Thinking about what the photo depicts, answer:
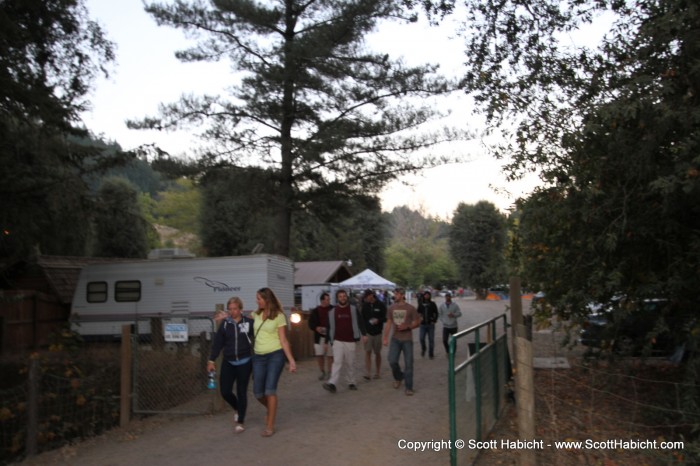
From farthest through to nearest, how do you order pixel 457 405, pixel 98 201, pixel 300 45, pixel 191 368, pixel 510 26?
pixel 300 45 < pixel 98 201 < pixel 510 26 < pixel 191 368 < pixel 457 405

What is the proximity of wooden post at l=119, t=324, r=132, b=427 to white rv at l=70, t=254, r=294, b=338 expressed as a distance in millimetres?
7729

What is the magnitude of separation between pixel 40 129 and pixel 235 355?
6.86 m

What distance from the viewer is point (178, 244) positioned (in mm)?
60562

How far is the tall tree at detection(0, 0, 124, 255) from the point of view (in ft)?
35.3

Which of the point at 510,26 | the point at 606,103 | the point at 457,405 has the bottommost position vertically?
the point at 457,405

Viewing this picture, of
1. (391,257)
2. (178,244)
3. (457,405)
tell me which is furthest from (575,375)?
(391,257)

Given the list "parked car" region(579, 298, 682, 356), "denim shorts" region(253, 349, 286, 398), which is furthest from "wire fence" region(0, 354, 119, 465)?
"parked car" region(579, 298, 682, 356)

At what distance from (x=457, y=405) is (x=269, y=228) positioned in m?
19.3

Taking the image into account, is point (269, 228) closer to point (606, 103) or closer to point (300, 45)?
point (300, 45)

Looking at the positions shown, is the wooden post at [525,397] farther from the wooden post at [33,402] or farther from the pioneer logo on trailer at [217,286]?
the pioneer logo on trailer at [217,286]

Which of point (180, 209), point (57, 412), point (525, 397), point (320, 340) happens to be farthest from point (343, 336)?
point (180, 209)

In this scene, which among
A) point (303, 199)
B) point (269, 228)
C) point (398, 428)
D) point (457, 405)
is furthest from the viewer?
point (269, 228)

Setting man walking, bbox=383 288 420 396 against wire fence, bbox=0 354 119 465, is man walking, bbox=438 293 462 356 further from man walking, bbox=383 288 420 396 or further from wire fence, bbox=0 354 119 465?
wire fence, bbox=0 354 119 465

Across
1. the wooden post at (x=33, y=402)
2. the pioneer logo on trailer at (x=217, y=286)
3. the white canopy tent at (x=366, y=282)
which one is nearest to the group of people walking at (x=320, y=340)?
the wooden post at (x=33, y=402)
